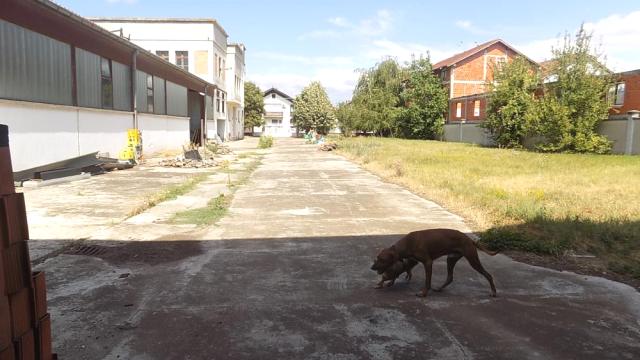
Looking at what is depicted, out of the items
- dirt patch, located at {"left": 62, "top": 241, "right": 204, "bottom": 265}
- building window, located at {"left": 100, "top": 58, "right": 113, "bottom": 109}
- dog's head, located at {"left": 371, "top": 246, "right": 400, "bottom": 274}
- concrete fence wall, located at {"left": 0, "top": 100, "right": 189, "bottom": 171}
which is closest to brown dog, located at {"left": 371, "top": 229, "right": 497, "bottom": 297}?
dog's head, located at {"left": 371, "top": 246, "right": 400, "bottom": 274}

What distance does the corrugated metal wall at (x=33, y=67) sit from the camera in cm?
1330

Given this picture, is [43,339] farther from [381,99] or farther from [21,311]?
[381,99]

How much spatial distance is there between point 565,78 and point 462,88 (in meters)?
27.0

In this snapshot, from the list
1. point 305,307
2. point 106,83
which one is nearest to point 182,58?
point 106,83

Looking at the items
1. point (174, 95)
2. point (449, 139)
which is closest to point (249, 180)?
point (174, 95)

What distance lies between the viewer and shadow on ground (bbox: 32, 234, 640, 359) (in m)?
3.94

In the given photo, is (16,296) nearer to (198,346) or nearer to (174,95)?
(198,346)

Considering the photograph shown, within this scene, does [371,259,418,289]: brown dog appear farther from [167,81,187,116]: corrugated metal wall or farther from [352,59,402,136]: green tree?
[352,59,402,136]: green tree

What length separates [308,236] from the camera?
311 inches

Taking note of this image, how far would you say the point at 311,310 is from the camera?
4.74 metres

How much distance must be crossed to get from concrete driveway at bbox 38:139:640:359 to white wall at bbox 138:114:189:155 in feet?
61.2

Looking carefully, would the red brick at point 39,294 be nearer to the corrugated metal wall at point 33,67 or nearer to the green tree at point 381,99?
the corrugated metal wall at point 33,67

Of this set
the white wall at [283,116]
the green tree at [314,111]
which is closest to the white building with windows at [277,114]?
Answer: the white wall at [283,116]

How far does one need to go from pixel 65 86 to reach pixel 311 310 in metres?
15.0
